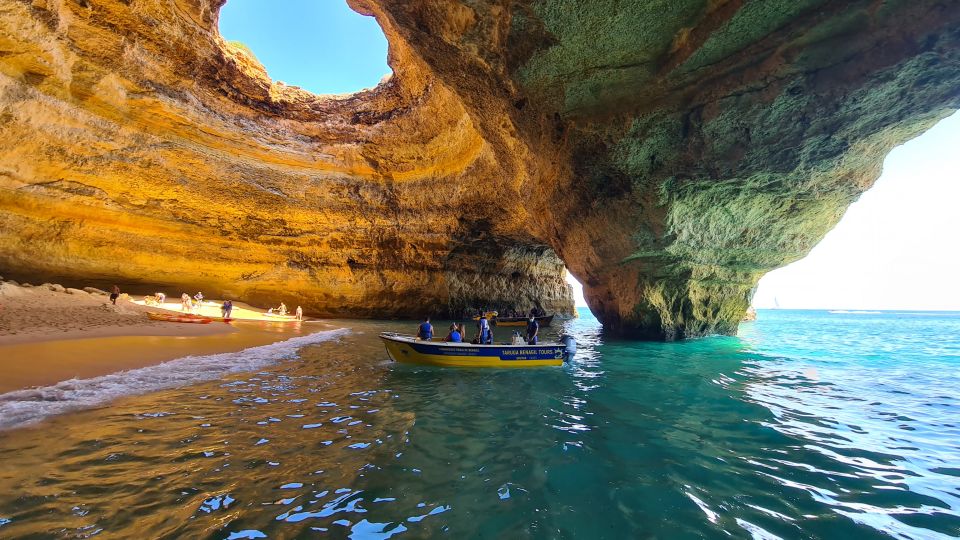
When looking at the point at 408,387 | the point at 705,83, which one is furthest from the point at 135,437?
the point at 705,83

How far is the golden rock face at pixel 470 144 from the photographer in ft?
25.8

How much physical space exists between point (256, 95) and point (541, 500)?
2103cm

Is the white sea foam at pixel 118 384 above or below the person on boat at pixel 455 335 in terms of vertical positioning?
below

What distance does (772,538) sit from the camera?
2.86 m

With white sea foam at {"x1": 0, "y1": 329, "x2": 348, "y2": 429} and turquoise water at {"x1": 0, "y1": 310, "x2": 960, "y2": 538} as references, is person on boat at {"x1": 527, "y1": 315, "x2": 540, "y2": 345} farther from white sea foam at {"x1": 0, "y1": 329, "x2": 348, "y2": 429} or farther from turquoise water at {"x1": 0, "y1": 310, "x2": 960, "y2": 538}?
white sea foam at {"x1": 0, "y1": 329, "x2": 348, "y2": 429}

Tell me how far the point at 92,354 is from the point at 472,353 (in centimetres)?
864

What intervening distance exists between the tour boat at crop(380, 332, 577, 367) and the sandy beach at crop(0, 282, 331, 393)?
17.0 feet

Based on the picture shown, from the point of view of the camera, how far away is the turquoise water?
2.95 meters

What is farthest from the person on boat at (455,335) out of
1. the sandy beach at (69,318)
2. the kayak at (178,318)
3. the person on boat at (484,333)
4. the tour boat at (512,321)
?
the tour boat at (512,321)

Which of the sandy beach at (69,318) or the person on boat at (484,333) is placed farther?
the person on boat at (484,333)

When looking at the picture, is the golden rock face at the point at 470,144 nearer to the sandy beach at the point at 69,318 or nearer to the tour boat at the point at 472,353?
the sandy beach at the point at 69,318

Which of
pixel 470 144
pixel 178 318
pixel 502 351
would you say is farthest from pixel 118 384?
pixel 470 144

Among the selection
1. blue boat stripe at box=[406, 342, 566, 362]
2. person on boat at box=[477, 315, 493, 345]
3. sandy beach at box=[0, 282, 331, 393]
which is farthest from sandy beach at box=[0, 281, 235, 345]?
person on boat at box=[477, 315, 493, 345]

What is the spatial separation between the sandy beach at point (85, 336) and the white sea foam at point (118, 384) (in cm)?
48
